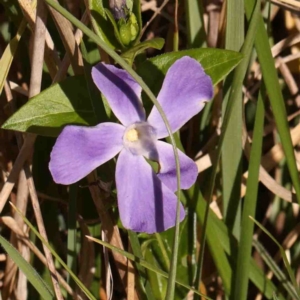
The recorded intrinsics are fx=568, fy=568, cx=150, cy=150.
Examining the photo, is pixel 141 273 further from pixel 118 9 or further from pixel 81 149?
pixel 118 9

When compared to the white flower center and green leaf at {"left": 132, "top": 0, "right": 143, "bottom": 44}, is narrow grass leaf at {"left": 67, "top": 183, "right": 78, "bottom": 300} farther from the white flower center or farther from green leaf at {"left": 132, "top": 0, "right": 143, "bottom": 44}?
green leaf at {"left": 132, "top": 0, "right": 143, "bottom": 44}

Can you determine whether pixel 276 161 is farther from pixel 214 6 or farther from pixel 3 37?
pixel 3 37

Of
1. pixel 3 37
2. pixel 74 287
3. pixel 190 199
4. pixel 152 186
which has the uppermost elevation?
pixel 3 37

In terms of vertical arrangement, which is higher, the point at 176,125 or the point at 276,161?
the point at 176,125

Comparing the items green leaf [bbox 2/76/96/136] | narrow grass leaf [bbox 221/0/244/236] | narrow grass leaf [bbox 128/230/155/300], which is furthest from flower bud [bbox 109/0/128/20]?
narrow grass leaf [bbox 128/230/155/300]

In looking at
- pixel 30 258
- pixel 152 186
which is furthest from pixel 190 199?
pixel 30 258

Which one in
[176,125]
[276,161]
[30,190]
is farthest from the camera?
[276,161]
